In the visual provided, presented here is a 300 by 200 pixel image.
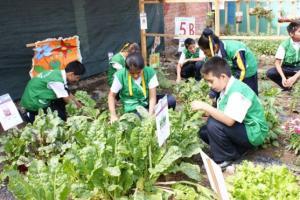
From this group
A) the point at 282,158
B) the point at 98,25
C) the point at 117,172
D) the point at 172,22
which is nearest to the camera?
the point at 117,172

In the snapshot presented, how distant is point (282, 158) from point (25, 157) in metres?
2.56

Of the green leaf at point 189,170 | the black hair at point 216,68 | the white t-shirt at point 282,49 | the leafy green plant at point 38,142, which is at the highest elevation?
the black hair at point 216,68

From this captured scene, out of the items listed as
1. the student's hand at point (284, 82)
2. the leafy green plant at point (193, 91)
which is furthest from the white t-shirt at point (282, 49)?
the leafy green plant at point (193, 91)

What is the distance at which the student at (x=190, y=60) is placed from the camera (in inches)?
268

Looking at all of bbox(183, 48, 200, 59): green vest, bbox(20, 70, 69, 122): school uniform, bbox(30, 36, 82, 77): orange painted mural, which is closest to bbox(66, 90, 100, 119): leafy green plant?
bbox(20, 70, 69, 122): school uniform

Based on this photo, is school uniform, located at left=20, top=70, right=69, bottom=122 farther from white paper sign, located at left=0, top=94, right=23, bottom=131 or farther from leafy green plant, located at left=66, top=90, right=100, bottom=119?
white paper sign, located at left=0, top=94, right=23, bottom=131

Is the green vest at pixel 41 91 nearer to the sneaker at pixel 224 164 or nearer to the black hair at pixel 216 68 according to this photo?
the black hair at pixel 216 68

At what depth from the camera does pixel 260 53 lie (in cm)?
992

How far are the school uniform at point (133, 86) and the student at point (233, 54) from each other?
0.75 meters

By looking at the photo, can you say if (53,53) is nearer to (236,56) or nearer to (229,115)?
(236,56)

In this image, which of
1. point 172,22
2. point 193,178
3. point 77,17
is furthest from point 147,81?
point 172,22

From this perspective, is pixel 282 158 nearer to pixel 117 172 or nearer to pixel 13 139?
pixel 117 172

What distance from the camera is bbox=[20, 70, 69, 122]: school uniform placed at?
4.50 meters

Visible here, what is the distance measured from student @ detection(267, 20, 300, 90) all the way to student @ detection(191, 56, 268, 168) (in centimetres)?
233
